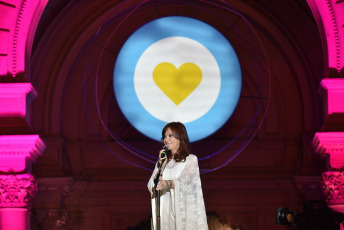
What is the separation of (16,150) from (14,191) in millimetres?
Answer: 621

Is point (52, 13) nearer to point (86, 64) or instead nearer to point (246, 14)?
point (86, 64)

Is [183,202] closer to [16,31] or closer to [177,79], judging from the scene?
[16,31]

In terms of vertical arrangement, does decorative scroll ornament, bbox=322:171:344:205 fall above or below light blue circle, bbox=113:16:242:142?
below

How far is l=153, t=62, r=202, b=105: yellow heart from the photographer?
13.2 metres

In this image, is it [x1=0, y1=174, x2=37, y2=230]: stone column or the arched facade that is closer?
[x1=0, y1=174, x2=37, y2=230]: stone column

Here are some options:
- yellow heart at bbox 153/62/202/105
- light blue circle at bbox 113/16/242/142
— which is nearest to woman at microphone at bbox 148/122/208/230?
light blue circle at bbox 113/16/242/142

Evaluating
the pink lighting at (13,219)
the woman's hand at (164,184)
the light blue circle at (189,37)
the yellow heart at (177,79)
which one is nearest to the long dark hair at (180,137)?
the woman's hand at (164,184)

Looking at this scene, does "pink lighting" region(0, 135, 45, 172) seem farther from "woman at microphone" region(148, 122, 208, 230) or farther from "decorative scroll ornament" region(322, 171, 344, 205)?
"decorative scroll ornament" region(322, 171, 344, 205)

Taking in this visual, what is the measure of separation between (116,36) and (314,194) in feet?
15.7

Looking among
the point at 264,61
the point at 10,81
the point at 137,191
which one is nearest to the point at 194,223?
the point at 10,81

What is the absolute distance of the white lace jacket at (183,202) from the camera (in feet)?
22.3

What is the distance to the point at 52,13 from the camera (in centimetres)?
1327

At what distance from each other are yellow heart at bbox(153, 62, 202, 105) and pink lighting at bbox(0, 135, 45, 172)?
3.25 metres

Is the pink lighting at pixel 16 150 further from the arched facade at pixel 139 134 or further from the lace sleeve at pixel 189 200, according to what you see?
the lace sleeve at pixel 189 200
